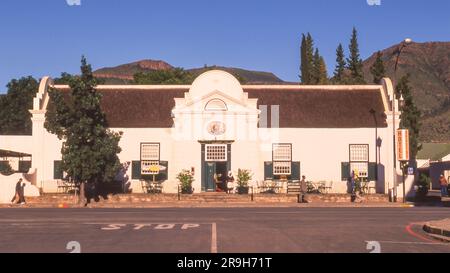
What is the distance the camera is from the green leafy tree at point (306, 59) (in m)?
84.4

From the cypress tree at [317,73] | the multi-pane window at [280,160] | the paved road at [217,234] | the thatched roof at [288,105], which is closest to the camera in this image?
the paved road at [217,234]

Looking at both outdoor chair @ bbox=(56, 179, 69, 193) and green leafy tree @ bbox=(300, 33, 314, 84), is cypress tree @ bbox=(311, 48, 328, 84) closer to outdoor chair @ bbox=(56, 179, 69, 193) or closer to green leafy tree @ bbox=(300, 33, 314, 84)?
green leafy tree @ bbox=(300, 33, 314, 84)

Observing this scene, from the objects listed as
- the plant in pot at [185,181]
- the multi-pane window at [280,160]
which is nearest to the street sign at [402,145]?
the multi-pane window at [280,160]

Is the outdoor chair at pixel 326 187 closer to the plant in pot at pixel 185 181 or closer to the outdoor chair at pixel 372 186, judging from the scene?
the outdoor chair at pixel 372 186

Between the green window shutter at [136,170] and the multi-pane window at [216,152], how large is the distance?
4332mm

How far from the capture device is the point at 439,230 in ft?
65.4

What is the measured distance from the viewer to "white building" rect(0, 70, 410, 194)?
44.6 metres

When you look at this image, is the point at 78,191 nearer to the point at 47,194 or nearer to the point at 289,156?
the point at 47,194

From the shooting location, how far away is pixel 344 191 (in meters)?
45.0

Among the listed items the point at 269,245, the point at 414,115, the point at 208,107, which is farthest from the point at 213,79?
the point at 269,245

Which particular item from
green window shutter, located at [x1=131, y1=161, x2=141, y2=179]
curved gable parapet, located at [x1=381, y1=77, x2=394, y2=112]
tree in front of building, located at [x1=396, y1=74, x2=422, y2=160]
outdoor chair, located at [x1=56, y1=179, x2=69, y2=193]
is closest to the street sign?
curved gable parapet, located at [x1=381, y1=77, x2=394, y2=112]

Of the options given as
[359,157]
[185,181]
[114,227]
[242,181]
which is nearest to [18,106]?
[185,181]

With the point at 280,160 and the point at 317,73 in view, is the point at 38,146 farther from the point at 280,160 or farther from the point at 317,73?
the point at 317,73

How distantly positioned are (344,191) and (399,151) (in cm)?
536
